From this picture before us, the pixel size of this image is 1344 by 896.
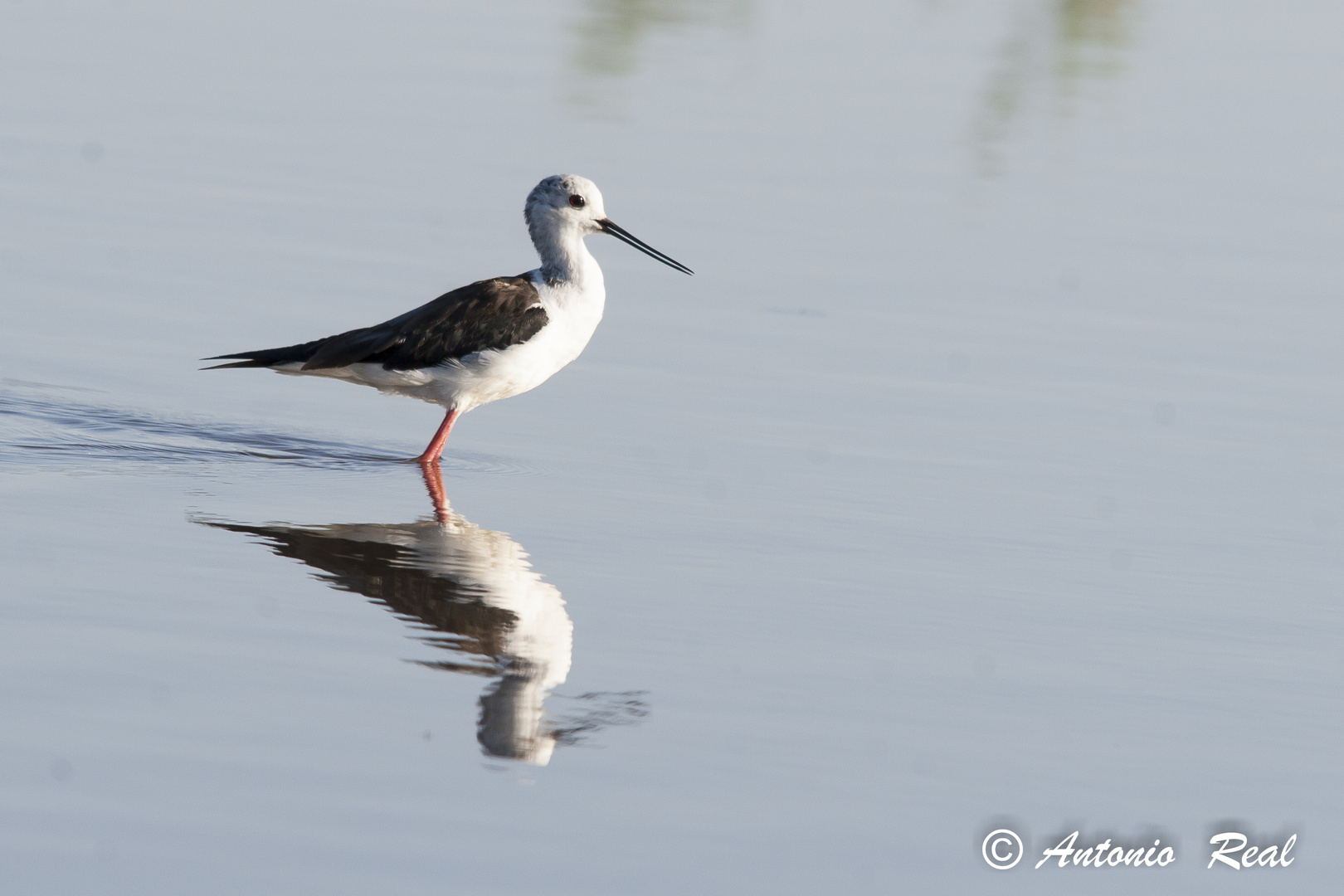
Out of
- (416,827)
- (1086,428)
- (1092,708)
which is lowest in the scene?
(1086,428)

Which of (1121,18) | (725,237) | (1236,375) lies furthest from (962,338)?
(1121,18)

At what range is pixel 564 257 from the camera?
8883mm

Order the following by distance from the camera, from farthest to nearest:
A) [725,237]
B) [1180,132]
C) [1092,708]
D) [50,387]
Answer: [1180,132] → [725,237] → [50,387] → [1092,708]

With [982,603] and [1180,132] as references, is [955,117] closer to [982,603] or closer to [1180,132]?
[1180,132]

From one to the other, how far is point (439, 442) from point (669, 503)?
1288 mm

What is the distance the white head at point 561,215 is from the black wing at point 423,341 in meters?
0.55

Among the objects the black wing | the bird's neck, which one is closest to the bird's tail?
the black wing

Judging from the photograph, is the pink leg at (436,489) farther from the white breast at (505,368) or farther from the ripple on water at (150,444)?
the white breast at (505,368)

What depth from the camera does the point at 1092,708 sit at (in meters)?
5.62

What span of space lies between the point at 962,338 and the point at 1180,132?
25.2ft

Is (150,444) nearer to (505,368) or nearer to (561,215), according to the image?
(505,368)

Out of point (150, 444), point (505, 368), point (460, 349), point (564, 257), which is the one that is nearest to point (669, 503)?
point (505, 368)

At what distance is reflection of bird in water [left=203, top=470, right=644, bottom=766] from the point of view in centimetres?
520
